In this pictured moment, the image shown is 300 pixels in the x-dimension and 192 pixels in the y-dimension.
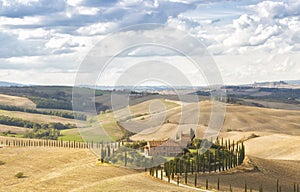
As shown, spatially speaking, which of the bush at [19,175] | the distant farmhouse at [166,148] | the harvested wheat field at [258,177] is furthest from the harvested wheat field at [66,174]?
the distant farmhouse at [166,148]

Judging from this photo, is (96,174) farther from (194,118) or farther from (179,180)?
(194,118)

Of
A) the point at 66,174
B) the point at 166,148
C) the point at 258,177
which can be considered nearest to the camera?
the point at 66,174

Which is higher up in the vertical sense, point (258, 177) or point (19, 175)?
point (258, 177)

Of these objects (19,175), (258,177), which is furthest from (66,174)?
(258,177)

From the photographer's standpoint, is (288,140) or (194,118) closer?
(288,140)

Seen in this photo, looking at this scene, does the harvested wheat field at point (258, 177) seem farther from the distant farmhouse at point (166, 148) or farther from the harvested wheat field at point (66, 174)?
the distant farmhouse at point (166, 148)

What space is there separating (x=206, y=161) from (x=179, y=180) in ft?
40.7

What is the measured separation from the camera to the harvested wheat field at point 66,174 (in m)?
75.6

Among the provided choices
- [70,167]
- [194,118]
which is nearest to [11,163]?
[70,167]

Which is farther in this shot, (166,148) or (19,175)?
(166,148)

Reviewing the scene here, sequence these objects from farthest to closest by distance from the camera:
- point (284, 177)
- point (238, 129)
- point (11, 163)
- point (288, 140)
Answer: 1. point (238, 129)
2. point (288, 140)
3. point (11, 163)
4. point (284, 177)

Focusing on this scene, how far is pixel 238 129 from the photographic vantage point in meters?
197

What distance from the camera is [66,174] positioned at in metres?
89.6

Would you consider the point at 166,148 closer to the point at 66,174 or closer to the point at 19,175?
the point at 66,174
